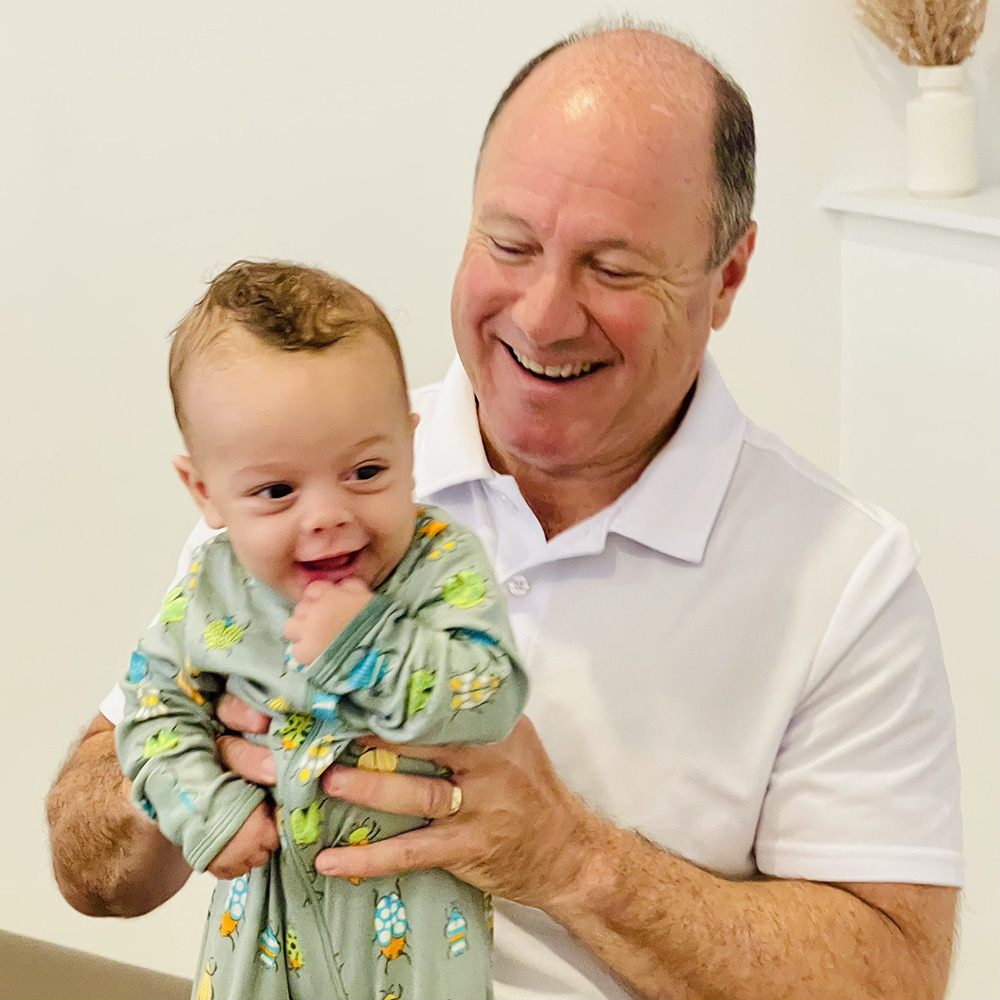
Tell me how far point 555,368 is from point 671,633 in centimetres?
32

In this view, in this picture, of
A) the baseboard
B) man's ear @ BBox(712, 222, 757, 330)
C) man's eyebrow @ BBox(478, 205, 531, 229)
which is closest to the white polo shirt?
man's ear @ BBox(712, 222, 757, 330)

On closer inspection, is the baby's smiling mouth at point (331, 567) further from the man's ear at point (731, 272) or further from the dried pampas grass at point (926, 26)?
the dried pampas grass at point (926, 26)

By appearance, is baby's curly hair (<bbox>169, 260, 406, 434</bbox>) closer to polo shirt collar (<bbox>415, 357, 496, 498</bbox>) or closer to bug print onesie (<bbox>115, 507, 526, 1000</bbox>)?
bug print onesie (<bbox>115, 507, 526, 1000</bbox>)

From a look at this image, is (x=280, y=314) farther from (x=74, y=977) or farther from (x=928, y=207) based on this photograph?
Result: (x=928, y=207)

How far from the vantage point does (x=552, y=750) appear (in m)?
1.46

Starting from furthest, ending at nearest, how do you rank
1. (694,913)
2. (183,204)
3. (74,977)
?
1. (183,204)
2. (74,977)
3. (694,913)

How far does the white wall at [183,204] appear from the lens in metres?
2.21

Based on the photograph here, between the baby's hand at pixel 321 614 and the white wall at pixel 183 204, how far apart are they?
1332 mm

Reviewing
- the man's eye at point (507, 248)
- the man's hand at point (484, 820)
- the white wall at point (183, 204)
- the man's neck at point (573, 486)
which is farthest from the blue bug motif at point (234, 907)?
the white wall at point (183, 204)

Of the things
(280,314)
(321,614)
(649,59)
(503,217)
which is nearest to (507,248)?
(503,217)

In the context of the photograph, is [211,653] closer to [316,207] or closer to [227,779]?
[227,779]

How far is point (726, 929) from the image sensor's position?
137 centimetres

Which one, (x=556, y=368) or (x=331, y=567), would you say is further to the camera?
(x=556, y=368)

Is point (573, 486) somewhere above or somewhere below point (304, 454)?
below
